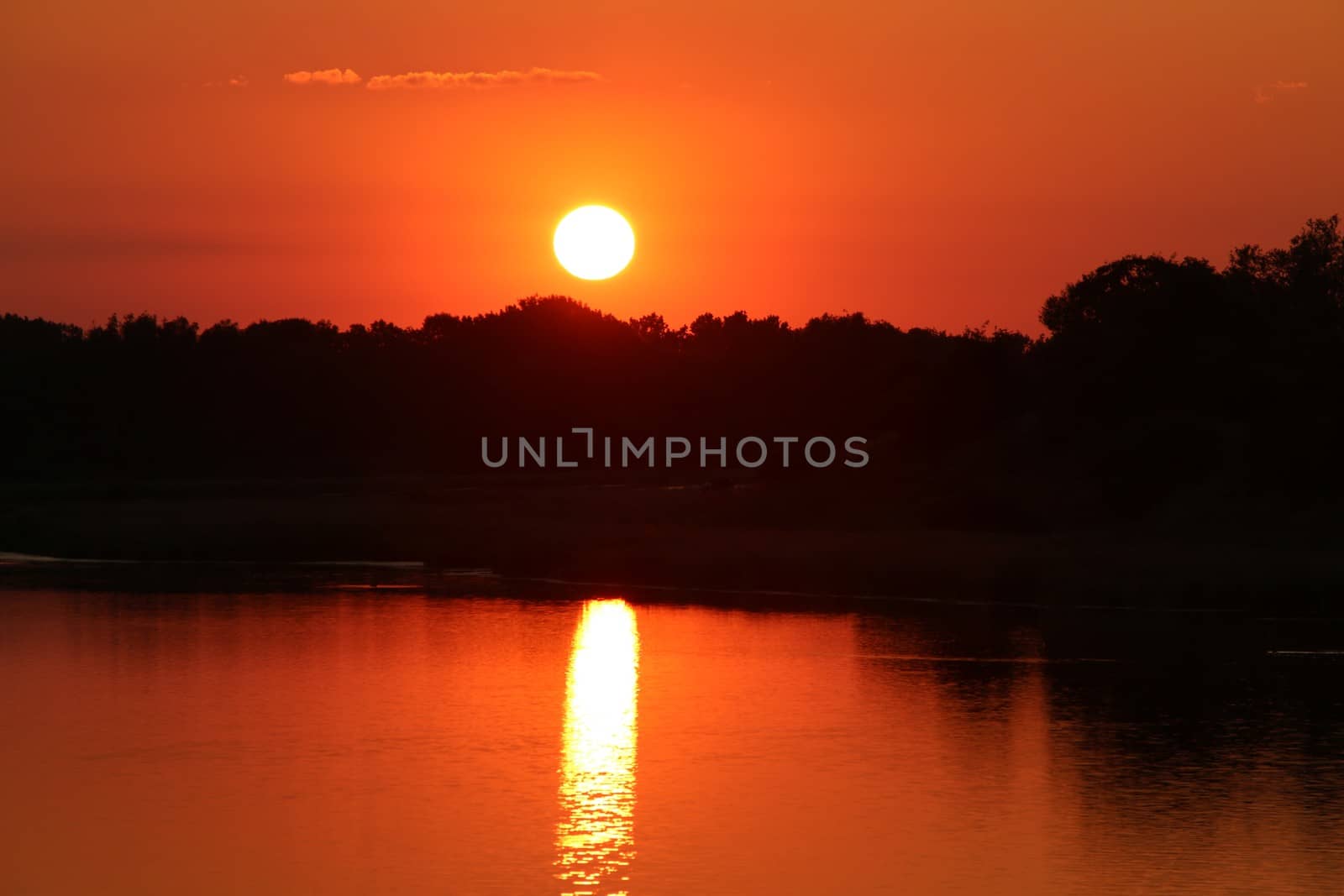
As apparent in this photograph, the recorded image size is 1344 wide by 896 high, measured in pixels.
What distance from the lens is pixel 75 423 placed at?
467 feet

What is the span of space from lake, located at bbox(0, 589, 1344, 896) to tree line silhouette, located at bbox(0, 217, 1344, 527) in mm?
34318

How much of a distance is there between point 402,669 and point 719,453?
12463 centimetres

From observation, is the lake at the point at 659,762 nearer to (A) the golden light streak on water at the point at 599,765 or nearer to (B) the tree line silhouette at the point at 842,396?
(A) the golden light streak on water at the point at 599,765

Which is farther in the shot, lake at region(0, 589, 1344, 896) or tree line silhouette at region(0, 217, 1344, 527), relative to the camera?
tree line silhouette at region(0, 217, 1344, 527)

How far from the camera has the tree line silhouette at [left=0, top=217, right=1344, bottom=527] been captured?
215 ft

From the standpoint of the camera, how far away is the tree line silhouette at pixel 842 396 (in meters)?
65.6

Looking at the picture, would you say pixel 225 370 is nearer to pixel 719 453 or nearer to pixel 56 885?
pixel 719 453

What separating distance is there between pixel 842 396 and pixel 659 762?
136927 millimetres

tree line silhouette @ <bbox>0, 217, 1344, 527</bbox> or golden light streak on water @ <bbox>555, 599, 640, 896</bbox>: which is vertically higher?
tree line silhouette @ <bbox>0, 217, 1344, 527</bbox>

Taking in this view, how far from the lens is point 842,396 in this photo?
156m

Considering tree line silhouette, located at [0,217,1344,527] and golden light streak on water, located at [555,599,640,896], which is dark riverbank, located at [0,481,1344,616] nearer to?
tree line silhouette, located at [0,217,1344,527]

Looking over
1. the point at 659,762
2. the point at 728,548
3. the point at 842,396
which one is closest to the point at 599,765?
the point at 659,762

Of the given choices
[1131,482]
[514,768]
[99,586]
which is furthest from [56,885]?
[1131,482]

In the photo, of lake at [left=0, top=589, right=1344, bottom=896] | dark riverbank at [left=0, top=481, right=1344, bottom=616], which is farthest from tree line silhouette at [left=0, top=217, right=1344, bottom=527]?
lake at [left=0, top=589, right=1344, bottom=896]
